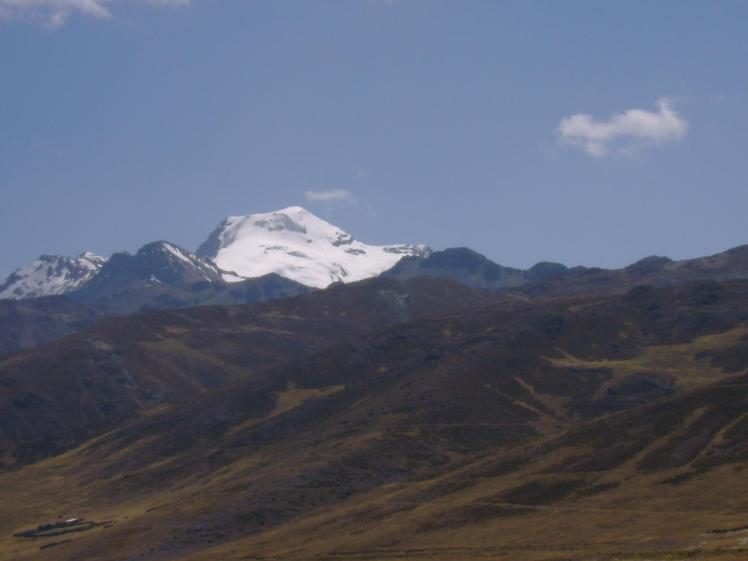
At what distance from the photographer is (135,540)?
193125mm

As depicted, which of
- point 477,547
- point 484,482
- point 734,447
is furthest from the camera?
point 484,482

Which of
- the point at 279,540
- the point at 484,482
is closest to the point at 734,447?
the point at 484,482

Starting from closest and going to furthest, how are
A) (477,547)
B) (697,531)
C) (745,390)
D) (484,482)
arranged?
(697,531) → (477,547) → (484,482) → (745,390)

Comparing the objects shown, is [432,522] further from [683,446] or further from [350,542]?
[683,446]

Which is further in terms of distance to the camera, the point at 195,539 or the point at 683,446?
the point at 195,539

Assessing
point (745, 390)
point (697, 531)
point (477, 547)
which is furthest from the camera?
point (745, 390)

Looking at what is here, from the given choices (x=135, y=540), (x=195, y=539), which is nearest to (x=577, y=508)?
(x=195, y=539)

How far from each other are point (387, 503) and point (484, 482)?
15.6 meters

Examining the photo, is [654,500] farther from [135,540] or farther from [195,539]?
[135,540]

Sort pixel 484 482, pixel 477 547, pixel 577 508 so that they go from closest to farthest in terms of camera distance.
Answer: pixel 477 547
pixel 577 508
pixel 484 482

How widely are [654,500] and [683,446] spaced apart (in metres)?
24.8

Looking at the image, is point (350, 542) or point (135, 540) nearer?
point (350, 542)

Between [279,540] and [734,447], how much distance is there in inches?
2671

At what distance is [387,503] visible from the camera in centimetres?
18425
